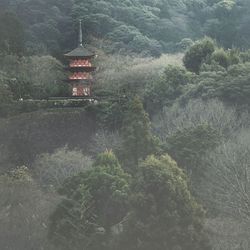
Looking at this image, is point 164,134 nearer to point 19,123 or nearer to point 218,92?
point 218,92

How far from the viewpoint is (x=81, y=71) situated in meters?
44.5

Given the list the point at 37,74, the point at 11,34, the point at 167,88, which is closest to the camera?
the point at 167,88

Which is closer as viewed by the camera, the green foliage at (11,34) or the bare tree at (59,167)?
the bare tree at (59,167)

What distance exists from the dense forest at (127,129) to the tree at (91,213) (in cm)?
4

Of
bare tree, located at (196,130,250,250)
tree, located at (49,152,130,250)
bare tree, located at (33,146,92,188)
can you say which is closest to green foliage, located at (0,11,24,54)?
bare tree, located at (33,146,92,188)

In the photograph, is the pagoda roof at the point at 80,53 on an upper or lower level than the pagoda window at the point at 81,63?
upper

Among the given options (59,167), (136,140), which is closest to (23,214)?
(59,167)

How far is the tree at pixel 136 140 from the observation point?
1053 inches

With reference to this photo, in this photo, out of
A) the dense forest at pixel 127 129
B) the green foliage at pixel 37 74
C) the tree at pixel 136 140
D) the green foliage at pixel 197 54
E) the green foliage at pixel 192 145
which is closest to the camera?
the dense forest at pixel 127 129

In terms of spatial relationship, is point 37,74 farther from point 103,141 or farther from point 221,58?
point 103,141

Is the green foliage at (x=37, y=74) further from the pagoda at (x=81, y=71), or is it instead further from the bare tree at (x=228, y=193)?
the bare tree at (x=228, y=193)

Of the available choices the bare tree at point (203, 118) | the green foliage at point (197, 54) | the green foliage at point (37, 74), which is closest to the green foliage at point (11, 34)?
the green foliage at point (37, 74)

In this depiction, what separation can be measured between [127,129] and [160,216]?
7.98 meters

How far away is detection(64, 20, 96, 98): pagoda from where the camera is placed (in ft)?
144
